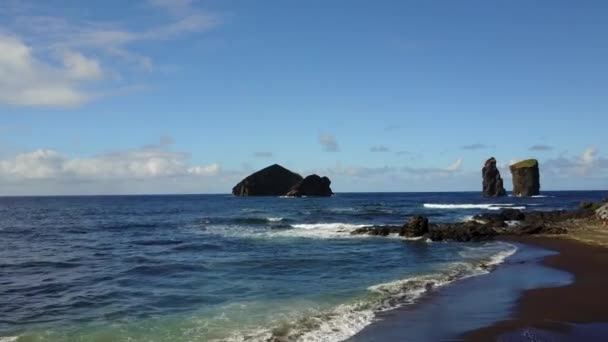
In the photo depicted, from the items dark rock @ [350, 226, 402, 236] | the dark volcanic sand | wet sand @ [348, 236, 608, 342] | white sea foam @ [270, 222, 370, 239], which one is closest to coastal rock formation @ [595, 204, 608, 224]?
dark rock @ [350, 226, 402, 236]

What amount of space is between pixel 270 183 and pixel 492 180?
76.6 m

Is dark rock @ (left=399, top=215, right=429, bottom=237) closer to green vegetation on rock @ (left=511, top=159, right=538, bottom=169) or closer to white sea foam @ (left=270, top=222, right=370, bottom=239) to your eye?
white sea foam @ (left=270, top=222, right=370, bottom=239)

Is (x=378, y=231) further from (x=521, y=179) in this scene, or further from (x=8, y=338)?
(x=521, y=179)

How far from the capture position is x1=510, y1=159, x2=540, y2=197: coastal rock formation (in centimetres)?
13350

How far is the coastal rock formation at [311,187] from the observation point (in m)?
170

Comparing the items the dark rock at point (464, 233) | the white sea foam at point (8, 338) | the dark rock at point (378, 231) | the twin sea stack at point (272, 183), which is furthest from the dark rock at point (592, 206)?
the twin sea stack at point (272, 183)

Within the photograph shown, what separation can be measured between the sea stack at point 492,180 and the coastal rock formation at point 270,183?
67.6m

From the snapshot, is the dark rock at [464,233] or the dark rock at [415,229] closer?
the dark rock at [464,233]

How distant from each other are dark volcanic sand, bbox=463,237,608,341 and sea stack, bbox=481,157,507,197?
122m

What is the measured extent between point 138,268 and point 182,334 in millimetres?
13137

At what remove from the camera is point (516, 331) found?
13469 millimetres

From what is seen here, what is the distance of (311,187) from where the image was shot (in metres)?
172

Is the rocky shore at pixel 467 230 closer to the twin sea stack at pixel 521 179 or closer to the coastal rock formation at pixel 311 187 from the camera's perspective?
the twin sea stack at pixel 521 179

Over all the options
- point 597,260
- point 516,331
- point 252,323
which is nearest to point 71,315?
point 252,323
